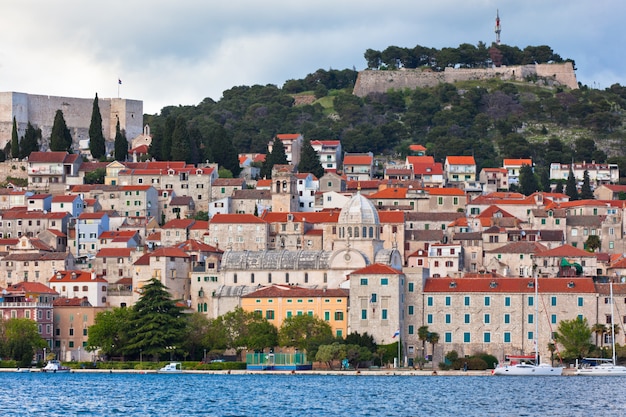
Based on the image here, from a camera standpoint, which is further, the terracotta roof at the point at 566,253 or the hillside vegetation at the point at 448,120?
the hillside vegetation at the point at 448,120

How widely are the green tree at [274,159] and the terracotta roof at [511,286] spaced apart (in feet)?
109

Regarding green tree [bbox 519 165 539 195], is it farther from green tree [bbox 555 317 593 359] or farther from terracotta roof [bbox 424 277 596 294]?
green tree [bbox 555 317 593 359]

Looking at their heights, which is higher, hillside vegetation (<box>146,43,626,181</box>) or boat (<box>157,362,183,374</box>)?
hillside vegetation (<box>146,43,626,181</box>)

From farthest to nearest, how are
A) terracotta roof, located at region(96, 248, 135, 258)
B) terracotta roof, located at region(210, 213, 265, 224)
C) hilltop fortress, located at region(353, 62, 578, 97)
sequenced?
hilltop fortress, located at region(353, 62, 578, 97), terracotta roof, located at region(210, 213, 265, 224), terracotta roof, located at region(96, 248, 135, 258)

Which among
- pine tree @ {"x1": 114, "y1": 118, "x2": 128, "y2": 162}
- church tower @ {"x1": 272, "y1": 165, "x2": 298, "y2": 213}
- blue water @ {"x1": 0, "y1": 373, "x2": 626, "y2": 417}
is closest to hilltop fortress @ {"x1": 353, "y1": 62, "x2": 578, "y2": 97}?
pine tree @ {"x1": 114, "y1": 118, "x2": 128, "y2": 162}

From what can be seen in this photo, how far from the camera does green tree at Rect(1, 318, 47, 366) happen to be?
83375mm

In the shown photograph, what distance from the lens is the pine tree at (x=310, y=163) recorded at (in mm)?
116812

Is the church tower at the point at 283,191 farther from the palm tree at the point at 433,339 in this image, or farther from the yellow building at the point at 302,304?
the palm tree at the point at 433,339

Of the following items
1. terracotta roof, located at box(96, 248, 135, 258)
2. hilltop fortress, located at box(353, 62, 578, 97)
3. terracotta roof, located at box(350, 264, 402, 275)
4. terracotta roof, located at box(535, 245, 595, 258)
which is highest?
hilltop fortress, located at box(353, 62, 578, 97)

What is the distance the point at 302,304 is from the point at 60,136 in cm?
3658

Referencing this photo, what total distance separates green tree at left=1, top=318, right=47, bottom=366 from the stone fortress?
40015 mm

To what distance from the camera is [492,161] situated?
427ft

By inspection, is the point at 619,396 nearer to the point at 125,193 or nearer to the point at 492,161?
the point at 125,193

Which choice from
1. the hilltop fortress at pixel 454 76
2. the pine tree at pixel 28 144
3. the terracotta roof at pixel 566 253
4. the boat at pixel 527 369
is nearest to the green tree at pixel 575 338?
the boat at pixel 527 369
